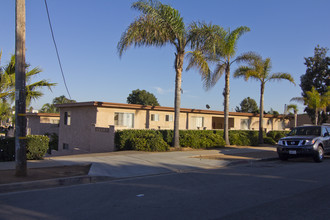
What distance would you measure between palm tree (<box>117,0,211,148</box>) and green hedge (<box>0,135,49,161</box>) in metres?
6.32

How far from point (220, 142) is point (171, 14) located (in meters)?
9.07

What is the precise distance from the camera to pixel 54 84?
12.5 meters

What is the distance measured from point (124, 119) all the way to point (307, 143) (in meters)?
13.1

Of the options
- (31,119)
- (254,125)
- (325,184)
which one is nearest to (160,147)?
(325,184)

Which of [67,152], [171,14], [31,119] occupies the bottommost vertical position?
[67,152]

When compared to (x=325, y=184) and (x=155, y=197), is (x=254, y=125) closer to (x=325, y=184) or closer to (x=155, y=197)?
(x=325, y=184)

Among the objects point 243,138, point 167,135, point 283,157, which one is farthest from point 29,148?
point 243,138

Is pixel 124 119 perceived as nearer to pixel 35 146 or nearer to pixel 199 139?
pixel 199 139

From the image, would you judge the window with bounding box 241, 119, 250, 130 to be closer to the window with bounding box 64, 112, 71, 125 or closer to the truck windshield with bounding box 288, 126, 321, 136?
the truck windshield with bounding box 288, 126, 321, 136

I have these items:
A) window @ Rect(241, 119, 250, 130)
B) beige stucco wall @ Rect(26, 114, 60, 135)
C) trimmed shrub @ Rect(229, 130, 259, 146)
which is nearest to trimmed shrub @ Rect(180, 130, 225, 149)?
trimmed shrub @ Rect(229, 130, 259, 146)

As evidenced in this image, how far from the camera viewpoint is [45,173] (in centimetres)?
938

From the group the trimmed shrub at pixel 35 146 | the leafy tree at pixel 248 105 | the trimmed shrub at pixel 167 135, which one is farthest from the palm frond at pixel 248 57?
the leafy tree at pixel 248 105

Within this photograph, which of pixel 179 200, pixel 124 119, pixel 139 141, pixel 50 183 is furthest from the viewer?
pixel 124 119

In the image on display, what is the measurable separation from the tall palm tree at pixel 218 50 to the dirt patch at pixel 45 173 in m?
10.3
